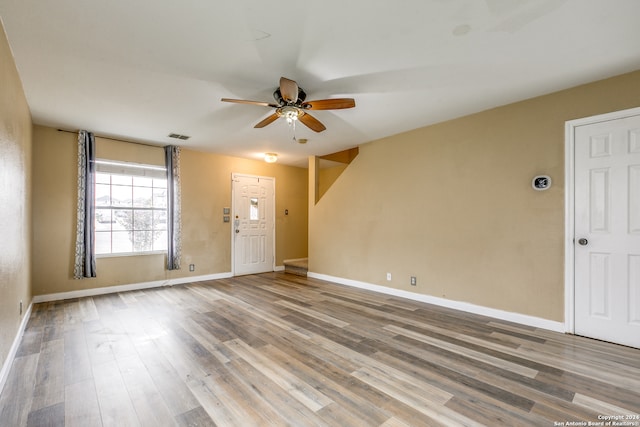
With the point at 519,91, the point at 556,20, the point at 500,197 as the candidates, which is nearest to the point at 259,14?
the point at 556,20

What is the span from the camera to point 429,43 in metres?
2.27

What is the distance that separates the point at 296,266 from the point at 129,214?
3410mm

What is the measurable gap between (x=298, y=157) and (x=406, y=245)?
10.1 feet

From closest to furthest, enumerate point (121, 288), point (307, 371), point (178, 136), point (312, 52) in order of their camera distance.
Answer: point (307, 371) → point (312, 52) → point (178, 136) → point (121, 288)

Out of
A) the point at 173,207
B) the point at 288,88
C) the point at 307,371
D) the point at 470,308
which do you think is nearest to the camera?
the point at 307,371

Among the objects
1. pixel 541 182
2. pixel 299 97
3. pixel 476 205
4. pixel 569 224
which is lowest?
pixel 569 224

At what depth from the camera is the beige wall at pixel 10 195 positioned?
86.5 inches

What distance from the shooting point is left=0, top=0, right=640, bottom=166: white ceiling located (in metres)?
1.94

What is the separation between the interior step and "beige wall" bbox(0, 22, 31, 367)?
14.2 ft

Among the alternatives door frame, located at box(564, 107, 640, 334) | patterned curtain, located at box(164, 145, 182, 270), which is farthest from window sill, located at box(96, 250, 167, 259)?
door frame, located at box(564, 107, 640, 334)

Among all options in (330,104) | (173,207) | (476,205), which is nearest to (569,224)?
(476,205)

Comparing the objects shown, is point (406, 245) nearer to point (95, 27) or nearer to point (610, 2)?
point (610, 2)

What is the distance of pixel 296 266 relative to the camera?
256 inches

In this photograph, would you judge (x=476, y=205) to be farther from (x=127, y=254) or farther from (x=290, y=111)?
(x=127, y=254)
